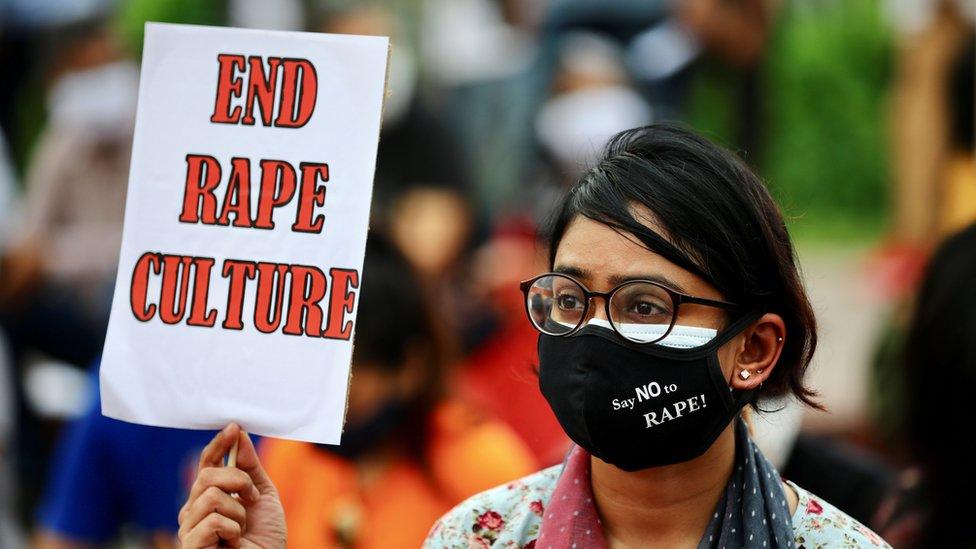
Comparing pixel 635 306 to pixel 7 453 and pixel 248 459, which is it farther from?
pixel 7 453

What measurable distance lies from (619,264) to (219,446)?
871 mm

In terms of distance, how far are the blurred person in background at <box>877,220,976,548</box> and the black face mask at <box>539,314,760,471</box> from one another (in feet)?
2.47

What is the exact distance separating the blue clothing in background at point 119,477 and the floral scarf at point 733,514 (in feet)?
7.74

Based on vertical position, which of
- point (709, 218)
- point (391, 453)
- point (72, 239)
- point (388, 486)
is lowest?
point (388, 486)

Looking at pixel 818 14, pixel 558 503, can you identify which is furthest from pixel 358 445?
pixel 818 14

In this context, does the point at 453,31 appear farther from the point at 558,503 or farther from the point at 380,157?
the point at 558,503

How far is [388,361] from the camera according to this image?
4035mm

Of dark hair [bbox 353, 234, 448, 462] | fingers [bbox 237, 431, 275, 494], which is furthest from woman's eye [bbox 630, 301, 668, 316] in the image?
dark hair [bbox 353, 234, 448, 462]

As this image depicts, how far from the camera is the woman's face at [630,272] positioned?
2.24 m

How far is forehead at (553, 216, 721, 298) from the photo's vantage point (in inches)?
88.3

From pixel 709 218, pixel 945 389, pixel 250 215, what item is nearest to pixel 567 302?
pixel 709 218

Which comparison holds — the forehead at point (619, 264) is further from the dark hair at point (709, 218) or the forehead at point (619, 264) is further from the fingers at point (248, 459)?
the fingers at point (248, 459)

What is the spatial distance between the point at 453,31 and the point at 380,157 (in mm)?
1706

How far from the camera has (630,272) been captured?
7.35ft
